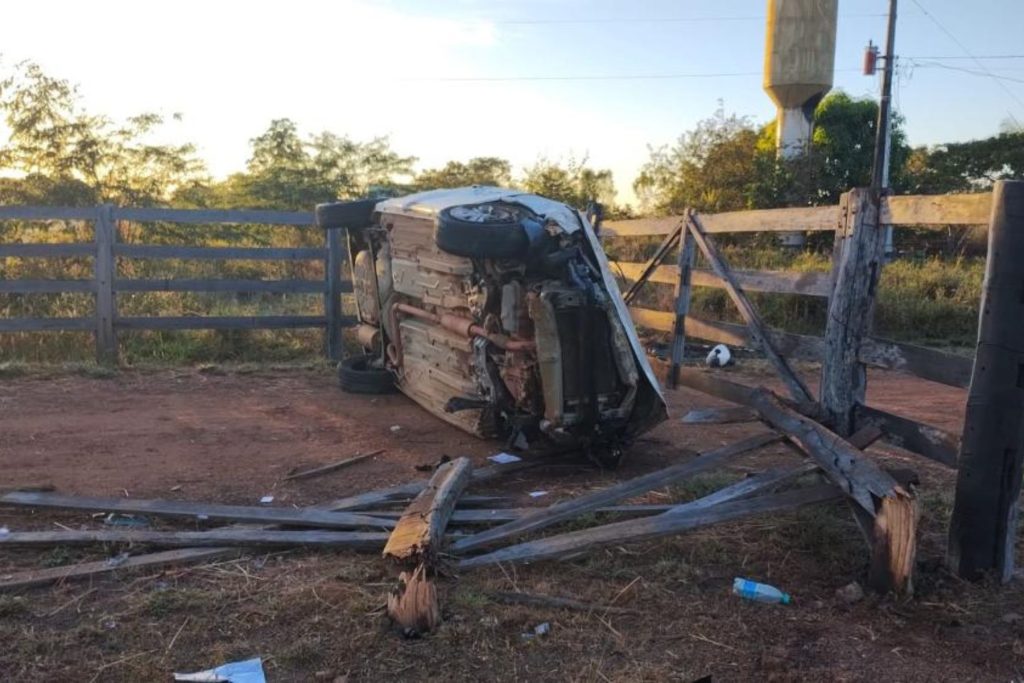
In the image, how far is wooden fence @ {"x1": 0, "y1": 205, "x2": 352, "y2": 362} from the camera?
362 inches

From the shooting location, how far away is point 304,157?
2577cm

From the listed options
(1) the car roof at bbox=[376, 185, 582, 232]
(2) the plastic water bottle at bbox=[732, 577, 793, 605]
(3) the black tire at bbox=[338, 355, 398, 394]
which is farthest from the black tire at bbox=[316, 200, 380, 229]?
(2) the plastic water bottle at bbox=[732, 577, 793, 605]

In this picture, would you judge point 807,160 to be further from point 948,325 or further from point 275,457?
point 275,457

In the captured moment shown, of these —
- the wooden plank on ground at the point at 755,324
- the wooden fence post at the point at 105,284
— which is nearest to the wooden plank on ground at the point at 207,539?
the wooden plank on ground at the point at 755,324

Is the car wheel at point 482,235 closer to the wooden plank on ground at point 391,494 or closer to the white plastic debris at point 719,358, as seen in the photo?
the wooden plank on ground at point 391,494

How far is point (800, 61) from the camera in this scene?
25.8m

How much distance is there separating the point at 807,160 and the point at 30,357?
63.3 ft

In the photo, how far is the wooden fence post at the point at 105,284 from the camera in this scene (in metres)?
9.30

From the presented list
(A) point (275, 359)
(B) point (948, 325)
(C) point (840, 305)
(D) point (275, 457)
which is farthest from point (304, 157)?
(C) point (840, 305)

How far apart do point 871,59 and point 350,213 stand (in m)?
18.2

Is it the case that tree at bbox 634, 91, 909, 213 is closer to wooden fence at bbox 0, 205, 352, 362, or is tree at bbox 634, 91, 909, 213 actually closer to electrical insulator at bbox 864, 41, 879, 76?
electrical insulator at bbox 864, 41, 879, 76

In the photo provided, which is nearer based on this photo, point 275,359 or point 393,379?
point 393,379

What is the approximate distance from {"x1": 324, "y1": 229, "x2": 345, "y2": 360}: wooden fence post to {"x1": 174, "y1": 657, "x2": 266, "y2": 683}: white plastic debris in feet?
23.5

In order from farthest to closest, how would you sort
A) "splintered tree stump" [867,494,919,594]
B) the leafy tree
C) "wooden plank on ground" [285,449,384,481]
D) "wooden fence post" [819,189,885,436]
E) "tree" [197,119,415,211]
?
A: 1. the leafy tree
2. "tree" [197,119,415,211]
3. "wooden plank on ground" [285,449,384,481]
4. "wooden fence post" [819,189,885,436]
5. "splintered tree stump" [867,494,919,594]
